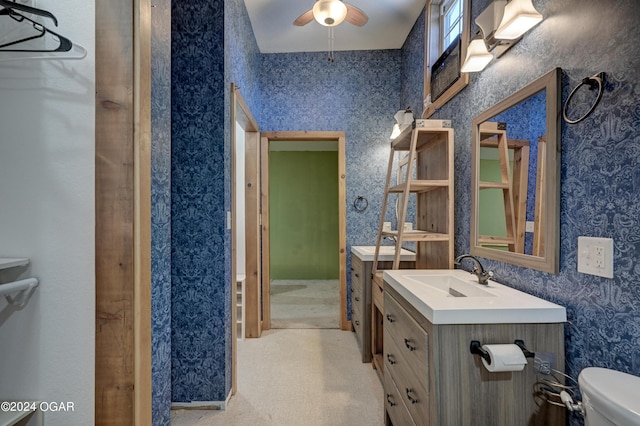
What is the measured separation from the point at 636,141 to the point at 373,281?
1.83 metres

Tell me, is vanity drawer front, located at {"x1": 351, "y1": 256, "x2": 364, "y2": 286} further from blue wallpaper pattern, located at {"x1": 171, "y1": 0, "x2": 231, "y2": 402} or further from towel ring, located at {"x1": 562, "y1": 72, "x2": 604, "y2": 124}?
towel ring, located at {"x1": 562, "y1": 72, "x2": 604, "y2": 124}

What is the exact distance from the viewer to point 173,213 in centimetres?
193

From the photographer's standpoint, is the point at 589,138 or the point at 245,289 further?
the point at 245,289

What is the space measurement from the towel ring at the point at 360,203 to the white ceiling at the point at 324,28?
5.36 feet

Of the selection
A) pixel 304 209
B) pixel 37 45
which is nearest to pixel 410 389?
pixel 37 45

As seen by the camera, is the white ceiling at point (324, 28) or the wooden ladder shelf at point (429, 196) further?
the white ceiling at point (324, 28)

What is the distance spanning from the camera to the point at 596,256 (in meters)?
0.96

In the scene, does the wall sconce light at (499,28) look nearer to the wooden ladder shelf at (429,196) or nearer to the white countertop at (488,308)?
the wooden ladder shelf at (429,196)

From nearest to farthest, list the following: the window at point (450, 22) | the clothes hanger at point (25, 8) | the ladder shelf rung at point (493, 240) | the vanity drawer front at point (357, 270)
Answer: the clothes hanger at point (25, 8) < the ladder shelf rung at point (493, 240) < the window at point (450, 22) < the vanity drawer front at point (357, 270)

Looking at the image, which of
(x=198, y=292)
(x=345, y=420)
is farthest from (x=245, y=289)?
(x=345, y=420)

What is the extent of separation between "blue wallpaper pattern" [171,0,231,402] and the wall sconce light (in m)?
1.48

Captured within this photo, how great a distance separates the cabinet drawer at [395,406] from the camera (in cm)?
134

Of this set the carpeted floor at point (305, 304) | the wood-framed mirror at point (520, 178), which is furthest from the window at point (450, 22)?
the carpeted floor at point (305, 304)

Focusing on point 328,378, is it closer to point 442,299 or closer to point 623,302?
point 442,299
